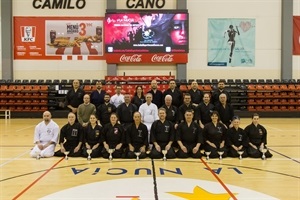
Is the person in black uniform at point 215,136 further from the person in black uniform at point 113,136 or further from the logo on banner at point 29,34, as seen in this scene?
the logo on banner at point 29,34

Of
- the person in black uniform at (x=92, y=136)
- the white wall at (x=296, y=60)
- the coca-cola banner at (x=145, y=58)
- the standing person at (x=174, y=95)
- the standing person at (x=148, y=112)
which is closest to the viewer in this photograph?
the person in black uniform at (x=92, y=136)

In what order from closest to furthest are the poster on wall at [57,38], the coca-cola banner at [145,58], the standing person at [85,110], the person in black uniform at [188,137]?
1. the person in black uniform at [188,137]
2. the standing person at [85,110]
3. the coca-cola banner at [145,58]
4. the poster on wall at [57,38]

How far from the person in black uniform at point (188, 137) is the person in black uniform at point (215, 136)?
0.24 metres

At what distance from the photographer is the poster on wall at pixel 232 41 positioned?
22922 millimetres

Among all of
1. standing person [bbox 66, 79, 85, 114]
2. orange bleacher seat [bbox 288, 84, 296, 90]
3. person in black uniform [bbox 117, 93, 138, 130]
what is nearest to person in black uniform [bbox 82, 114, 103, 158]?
person in black uniform [bbox 117, 93, 138, 130]

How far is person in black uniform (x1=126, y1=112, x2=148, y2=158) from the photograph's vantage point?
31.8 ft

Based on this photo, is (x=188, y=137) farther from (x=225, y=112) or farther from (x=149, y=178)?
(x=149, y=178)

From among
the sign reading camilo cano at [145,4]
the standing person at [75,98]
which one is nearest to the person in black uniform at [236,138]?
the standing person at [75,98]

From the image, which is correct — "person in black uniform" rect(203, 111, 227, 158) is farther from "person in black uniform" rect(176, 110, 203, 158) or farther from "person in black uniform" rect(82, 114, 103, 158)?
"person in black uniform" rect(82, 114, 103, 158)

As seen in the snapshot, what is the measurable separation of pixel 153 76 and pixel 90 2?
617 cm

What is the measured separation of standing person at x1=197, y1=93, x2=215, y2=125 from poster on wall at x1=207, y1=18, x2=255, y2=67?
12642 mm

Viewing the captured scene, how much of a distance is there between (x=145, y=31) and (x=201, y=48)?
12.1 ft

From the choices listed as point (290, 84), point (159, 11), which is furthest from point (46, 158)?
point (290, 84)

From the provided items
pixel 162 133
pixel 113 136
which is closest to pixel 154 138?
pixel 162 133
